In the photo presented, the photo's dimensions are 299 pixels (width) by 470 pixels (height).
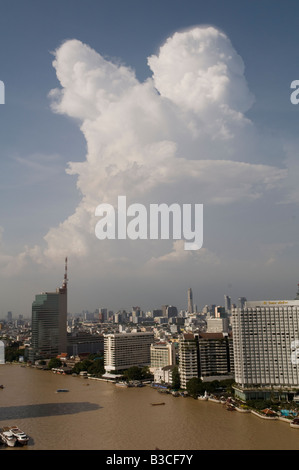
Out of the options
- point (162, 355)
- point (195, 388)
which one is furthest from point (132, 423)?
point (162, 355)

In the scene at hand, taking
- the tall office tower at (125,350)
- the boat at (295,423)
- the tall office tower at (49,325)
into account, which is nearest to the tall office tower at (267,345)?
the boat at (295,423)

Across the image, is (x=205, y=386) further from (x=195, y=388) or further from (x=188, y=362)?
(x=188, y=362)

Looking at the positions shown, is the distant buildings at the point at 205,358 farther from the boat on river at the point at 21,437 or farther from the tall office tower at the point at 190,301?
the tall office tower at the point at 190,301

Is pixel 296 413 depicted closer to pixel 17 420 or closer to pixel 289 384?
pixel 289 384

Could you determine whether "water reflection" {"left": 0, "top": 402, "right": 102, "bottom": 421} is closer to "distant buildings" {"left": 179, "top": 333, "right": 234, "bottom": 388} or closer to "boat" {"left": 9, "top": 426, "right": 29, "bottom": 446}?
"boat" {"left": 9, "top": 426, "right": 29, "bottom": 446}

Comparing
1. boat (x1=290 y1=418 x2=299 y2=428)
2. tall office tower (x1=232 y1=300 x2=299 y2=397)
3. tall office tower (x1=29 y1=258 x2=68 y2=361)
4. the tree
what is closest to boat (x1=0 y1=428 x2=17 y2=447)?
boat (x1=290 y1=418 x2=299 y2=428)

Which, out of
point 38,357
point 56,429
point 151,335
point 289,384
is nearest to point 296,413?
point 289,384
